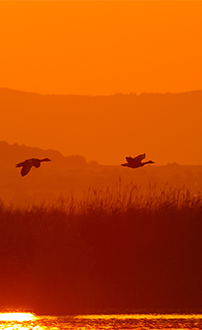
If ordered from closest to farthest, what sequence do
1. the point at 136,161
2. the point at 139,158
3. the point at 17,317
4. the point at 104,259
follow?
1. the point at 17,317
2. the point at 104,259
3. the point at 136,161
4. the point at 139,158

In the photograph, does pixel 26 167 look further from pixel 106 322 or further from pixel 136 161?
pixel 106 322

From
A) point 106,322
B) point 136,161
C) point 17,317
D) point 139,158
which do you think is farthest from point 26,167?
point 106,322

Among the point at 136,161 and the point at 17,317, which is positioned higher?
the point at 136,161

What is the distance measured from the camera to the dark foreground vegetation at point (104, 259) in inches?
461

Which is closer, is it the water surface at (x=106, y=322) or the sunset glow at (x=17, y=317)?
the water surface at (x=106, y=322)

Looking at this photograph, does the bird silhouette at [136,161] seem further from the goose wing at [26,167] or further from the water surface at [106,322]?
the water surface at [106,322]

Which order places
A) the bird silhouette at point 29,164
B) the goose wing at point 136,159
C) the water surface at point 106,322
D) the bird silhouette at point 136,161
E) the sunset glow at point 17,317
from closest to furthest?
the water surface at point 106,322
the sunset glow at point 17,317
the bird silhouette at point 29,164
the bird silhouette at point 136,161
the goose wing at point 136,159

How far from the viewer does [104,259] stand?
1305 centimetres

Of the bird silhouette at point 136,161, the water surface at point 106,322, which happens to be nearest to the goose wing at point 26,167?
the bird silhouette at point 136,161

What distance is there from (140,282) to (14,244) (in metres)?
2.14

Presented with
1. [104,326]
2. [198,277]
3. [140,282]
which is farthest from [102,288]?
[104,326]

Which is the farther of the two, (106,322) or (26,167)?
(26,167)

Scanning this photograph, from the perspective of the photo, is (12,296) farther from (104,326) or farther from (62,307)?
(104,326)

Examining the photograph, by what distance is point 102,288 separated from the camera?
12055mm
